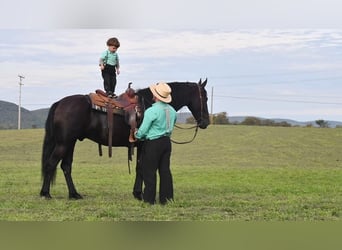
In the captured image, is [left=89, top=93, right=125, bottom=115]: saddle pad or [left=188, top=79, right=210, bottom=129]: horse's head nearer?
[left=89, top=93, right=125, bottom=115]: saddle pad

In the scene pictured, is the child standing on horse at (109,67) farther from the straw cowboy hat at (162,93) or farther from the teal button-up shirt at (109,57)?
the straw cowboy hat at (162,93)

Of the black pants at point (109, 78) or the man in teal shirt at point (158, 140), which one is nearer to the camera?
the man in teal shirt at point (158, 140)

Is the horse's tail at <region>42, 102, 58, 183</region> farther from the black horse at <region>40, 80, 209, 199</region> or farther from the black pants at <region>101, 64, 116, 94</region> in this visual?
the black pants at <region>101, 64, 116, 94</region>

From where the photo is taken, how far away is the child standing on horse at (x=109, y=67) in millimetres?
9336

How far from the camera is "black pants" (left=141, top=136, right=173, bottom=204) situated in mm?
8188

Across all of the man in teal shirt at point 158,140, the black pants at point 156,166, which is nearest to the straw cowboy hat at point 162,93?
the man in teal shirt at point 158,140

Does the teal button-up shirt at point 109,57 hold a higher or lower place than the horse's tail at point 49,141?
higher

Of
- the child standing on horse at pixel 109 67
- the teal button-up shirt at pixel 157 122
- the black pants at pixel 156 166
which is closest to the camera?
the teal button-up shirt at pixel 157 122

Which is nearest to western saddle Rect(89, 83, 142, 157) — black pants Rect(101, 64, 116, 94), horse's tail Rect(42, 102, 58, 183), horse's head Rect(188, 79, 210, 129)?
black pants Rect(101, 64, 116, 94)

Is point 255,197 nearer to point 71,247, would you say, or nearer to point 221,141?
point 71,247

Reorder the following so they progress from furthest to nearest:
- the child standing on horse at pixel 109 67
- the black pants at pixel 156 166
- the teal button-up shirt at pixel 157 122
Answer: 1. the child standing on horse at pixel 109 67
2. the black pants at pixel 156 166
3. the teal button-up shirt at pixel 157 122

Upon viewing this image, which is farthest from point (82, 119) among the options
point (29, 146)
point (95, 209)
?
point (29, 146)

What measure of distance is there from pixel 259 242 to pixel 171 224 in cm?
75

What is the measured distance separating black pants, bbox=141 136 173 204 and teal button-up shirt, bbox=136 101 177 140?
10 centimetres
